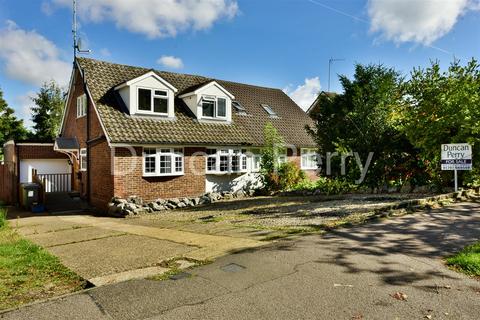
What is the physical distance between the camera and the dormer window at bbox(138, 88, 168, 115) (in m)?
17.8

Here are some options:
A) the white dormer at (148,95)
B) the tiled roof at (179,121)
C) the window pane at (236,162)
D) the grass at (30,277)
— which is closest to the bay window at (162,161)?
the tiled roof at (179,121)

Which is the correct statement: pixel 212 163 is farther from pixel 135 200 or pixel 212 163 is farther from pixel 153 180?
pixel 135 200

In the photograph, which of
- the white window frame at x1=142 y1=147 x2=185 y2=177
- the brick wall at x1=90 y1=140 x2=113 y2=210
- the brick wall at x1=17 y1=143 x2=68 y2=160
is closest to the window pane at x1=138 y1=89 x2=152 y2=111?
the white window frame at x1=142 y1=147 x2=185 y2=177

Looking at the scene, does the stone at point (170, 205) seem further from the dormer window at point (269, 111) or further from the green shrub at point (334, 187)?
the dormer window at point (269, 111)

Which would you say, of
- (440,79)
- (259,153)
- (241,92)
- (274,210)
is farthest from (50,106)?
(440,79)

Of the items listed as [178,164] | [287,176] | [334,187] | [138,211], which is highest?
[178,164]

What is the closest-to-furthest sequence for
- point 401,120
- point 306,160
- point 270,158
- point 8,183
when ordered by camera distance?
point 401,120 → point 270,158 → point 8,183 → point 306,160

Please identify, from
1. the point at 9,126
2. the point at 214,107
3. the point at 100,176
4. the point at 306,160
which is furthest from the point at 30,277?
the point at 9,126

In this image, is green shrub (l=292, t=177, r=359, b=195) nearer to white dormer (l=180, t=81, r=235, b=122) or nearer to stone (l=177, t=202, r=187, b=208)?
stone (l=177, t=202, r=187, b=208)

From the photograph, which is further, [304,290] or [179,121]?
[179,121]

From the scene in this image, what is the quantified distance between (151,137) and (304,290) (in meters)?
13.1

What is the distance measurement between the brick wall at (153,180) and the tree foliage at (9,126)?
32.9m

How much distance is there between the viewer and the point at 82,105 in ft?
63.9

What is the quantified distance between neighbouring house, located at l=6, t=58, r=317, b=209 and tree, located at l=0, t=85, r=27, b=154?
80.2ft
